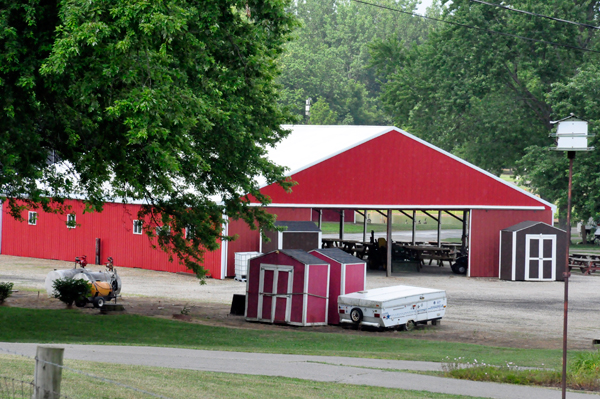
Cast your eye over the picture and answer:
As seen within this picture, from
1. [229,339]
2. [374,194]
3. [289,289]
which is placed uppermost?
[374,194]

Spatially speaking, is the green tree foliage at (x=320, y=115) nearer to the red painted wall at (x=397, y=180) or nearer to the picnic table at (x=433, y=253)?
the picnic table at (x=433, y=253)

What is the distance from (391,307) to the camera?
20391 mm

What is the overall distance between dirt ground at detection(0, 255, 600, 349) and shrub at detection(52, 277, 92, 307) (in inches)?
17.9

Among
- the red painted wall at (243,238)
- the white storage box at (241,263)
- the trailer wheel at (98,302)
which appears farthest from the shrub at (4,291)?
the white storage box at (241,263)

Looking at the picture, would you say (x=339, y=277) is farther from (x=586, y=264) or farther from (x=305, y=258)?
(x=586, y=264)

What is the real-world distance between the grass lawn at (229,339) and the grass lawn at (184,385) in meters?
4.36

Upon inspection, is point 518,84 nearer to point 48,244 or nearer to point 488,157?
point 488,157

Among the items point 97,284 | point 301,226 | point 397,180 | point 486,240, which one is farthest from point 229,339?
point 486,240

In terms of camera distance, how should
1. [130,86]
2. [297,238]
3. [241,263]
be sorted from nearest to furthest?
[130,86]
[241,263]
[297,238]

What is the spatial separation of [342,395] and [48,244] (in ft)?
99.7

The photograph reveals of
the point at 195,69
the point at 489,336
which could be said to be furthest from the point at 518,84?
the point at 195,69

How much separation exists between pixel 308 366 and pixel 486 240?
78.0 ft

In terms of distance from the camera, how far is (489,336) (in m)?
19.9

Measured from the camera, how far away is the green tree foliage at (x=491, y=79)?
177 feet
